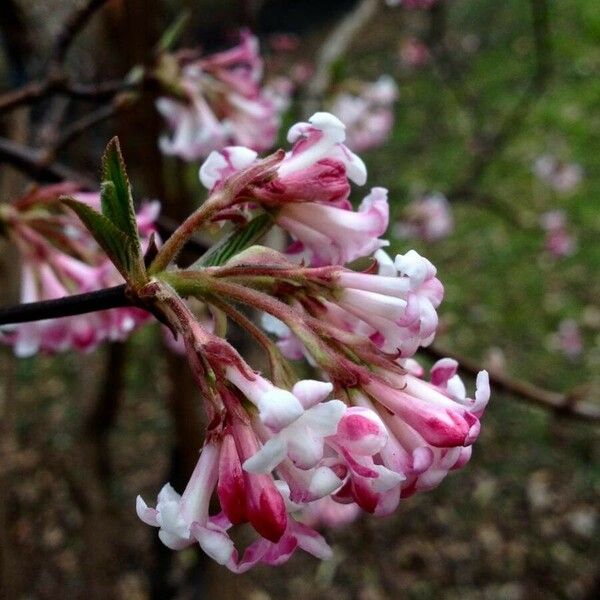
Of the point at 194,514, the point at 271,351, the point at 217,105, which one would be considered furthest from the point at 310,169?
the point at 217,105

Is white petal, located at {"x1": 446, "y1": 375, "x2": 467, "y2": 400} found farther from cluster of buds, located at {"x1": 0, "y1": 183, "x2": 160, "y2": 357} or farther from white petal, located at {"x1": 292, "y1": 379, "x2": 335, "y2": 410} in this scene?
cluster of buds, located at {"x1": 0, "y1": 183, "x2": 160, "y2": 357}

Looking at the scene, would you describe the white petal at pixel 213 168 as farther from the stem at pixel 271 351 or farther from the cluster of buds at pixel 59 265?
the cluster of buds at pixel 59 265

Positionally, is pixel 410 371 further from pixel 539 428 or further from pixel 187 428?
pixel 539 428

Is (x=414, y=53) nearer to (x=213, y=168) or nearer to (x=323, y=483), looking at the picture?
(x=213, y=168)

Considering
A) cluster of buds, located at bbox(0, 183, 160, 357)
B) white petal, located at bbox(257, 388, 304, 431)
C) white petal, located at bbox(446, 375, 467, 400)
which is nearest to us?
white petal, located at bbox(257, 388, 304, 431)

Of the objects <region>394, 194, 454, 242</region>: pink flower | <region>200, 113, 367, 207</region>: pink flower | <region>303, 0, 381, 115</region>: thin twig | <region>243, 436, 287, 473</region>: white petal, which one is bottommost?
<region>394, 194, 454, 242</region>: pink flower

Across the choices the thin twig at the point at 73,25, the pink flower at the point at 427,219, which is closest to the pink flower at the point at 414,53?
the pink flower at the point at 427,219

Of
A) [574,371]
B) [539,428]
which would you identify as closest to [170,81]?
[539,428]

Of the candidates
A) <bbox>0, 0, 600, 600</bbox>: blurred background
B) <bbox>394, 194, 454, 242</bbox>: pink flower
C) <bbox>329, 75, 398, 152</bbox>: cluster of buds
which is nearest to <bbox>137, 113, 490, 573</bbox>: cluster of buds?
<bbox>0, 0, 600, 600</bbox>: blurred background
